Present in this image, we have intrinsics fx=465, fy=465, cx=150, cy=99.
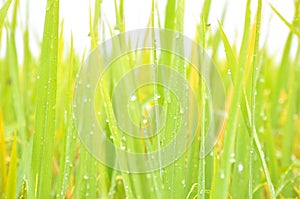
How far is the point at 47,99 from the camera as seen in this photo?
1.94 feet

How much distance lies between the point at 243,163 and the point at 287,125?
296mm

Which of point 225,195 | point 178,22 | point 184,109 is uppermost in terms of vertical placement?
point 178,22

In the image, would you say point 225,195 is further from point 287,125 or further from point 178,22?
point 287,125

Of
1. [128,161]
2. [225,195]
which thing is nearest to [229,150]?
[225,195]

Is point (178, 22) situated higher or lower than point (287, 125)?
higher

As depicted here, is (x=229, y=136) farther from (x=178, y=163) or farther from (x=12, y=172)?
(x=12, y=172)

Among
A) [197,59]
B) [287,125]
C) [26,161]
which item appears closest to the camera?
[26,161]

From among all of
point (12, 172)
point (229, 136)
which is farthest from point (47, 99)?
point (229, 136)

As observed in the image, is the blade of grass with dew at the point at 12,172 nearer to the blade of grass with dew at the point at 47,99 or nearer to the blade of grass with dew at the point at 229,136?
the blade of grass with dew at the point at 47,99

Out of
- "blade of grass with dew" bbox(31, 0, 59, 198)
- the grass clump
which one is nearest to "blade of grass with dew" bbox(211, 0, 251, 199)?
the grass clump

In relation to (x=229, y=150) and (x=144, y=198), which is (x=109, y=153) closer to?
(x=144, y=198)

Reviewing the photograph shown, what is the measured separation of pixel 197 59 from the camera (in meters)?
0.69

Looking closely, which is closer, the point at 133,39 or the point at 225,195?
the point at 225,195

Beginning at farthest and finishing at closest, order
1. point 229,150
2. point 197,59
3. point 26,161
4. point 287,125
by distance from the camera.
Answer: point 287,125
point 197,59
point 26,161
point 229,150
